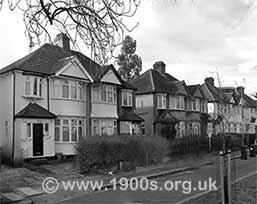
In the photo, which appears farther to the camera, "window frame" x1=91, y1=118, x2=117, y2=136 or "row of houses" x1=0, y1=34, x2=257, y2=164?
"window frame" x1=91, y1=118, x2=117, y2=136

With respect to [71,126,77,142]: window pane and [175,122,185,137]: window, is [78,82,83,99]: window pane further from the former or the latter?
[175,122,185,137]: window

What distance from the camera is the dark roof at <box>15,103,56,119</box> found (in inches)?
914

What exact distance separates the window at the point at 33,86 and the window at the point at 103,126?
5796 mm

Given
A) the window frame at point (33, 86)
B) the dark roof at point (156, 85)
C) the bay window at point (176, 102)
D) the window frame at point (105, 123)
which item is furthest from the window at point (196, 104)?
the window frame at point (33, 86)

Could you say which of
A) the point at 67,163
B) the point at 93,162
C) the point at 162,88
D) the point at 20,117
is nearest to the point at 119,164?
the point at 93,162

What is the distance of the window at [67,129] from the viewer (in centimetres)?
2580

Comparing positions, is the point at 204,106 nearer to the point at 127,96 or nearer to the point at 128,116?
the point at 127,96

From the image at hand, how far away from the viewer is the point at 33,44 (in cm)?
774

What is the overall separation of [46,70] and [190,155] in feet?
45.5

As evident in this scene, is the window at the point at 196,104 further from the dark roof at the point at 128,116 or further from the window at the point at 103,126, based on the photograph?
the window at the point at 103,126

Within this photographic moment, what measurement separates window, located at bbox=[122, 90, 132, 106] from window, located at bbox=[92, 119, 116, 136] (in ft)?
10.7

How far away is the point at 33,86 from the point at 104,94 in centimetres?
699

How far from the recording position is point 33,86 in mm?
24484

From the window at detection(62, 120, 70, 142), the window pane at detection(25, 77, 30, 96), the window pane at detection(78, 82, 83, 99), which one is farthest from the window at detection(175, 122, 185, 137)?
the window pane at detection(25, 77, 30, 96)
